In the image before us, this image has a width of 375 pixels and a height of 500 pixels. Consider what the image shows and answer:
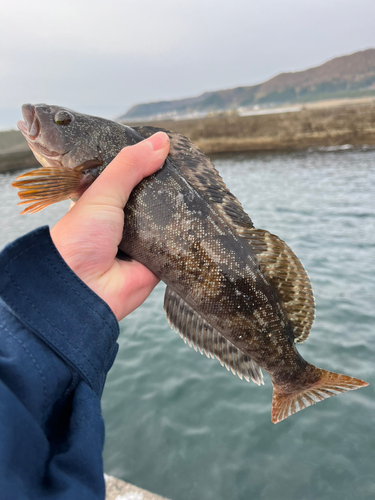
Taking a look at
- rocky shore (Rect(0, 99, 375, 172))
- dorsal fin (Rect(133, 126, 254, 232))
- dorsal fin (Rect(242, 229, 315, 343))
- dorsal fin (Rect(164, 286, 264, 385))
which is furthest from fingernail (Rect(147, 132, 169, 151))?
rocky shore (Rect(0, 99, 375, 172))

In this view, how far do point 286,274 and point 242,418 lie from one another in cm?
398

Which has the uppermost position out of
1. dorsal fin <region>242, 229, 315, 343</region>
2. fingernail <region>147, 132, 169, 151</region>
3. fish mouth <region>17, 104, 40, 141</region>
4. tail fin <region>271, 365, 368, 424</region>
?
fish mouth <region>17, 104, 40, 141</region>

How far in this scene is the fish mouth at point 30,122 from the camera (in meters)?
2.90

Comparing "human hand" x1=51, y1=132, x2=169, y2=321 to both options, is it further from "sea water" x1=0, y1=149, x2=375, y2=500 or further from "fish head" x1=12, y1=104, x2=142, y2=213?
"sea water" x1=0, y1=149, x2=375, y2=500

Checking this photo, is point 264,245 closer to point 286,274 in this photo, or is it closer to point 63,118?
point 286,274

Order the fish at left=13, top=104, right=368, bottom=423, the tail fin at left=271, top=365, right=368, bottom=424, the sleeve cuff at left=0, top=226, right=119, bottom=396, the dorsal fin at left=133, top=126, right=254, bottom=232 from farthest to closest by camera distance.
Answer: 1. the tail fin at left=271, top=365, right=368, bottom=424
2. the dorsal fin at left=133, top=126, right=254, bottom=232
3. the fish at left=13, top=104, right=368, bottom=423
4. the sleeve cuff at left=0, top=226, right=119, bottom=396

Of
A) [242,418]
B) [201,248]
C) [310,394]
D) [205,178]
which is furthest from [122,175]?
[242,418]

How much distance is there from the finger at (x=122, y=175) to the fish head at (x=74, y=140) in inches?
10.3

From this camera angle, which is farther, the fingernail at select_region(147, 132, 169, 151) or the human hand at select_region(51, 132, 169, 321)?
the fingernail at select_region(147, 132, 169, 151)

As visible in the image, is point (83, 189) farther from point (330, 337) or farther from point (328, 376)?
point (330, 337)

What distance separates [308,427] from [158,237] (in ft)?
15.5

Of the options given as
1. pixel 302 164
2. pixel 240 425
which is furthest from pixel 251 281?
pixel 302 164

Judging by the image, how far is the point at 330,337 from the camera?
7.31m

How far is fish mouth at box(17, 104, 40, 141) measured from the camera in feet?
9.50
